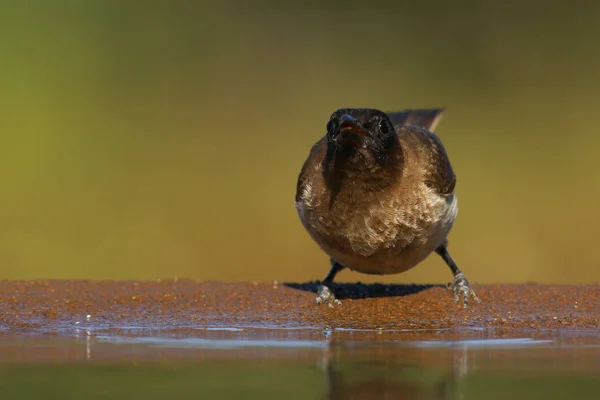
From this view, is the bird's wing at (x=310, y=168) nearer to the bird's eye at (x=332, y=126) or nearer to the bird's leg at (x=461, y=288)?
the bird's eye at (x=332, y=126)

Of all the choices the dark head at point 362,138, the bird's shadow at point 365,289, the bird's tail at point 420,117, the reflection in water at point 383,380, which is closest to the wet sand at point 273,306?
the bird's shadow at point 365,289

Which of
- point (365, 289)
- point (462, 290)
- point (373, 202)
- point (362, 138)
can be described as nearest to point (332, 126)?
point (362, 138)

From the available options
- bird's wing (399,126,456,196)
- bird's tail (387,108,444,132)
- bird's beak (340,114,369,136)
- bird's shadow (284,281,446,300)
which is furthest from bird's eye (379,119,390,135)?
bird's tail (387,108,444,132)

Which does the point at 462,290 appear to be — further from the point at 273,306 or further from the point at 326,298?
the point at 273,306

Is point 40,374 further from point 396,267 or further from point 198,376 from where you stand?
point 396,267

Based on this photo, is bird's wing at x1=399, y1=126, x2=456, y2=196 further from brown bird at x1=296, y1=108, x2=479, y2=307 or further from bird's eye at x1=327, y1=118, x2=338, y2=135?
bird's eye at x1=327, y1=118, x2=338, y2=135

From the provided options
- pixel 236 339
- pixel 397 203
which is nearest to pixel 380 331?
pixel 236 339

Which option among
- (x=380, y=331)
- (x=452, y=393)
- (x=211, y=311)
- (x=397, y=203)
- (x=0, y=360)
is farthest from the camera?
(x=397, y=203)
